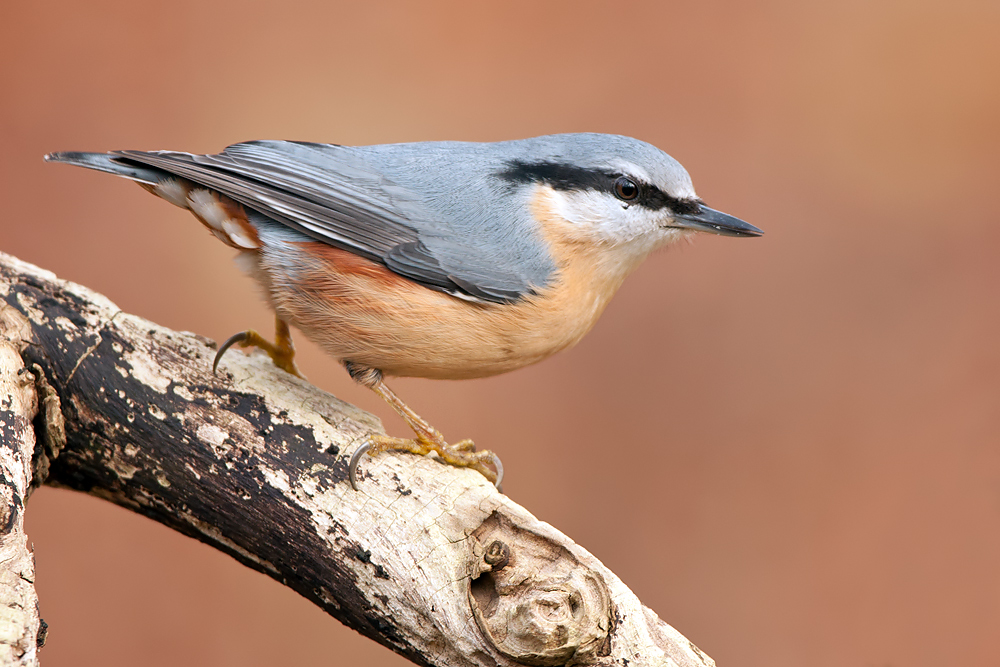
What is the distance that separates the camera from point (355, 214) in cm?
239

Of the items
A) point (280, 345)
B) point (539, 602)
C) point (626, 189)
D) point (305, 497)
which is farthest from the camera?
point (280, 345)

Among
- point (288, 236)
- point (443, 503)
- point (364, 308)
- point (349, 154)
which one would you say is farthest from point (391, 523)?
point (349, 154)

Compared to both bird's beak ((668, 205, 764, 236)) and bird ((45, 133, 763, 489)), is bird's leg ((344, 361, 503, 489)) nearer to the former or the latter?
bird ((45, 133, 763, 489))

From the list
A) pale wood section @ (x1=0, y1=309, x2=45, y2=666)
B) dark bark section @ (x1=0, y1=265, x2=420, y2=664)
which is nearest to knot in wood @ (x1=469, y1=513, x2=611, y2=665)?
dark bark section @ (x1=0, y1=265, x2=420, y2=664)

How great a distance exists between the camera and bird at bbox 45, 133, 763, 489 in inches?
92.4

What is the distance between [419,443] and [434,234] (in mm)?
601

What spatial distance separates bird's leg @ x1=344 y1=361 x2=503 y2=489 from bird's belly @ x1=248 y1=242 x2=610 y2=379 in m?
0.08

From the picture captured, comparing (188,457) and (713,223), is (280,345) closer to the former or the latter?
(188,457)

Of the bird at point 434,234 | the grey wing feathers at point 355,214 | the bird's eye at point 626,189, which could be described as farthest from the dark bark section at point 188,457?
the bird's eye at point 626,189

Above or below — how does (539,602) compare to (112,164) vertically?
below

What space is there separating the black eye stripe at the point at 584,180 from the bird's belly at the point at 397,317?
358 mm

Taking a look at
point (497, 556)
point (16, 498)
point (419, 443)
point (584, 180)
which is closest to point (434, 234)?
point (584, 180)

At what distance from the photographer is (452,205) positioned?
2436mm

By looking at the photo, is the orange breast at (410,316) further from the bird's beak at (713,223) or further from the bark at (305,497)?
the bird's beak at (713,223)
